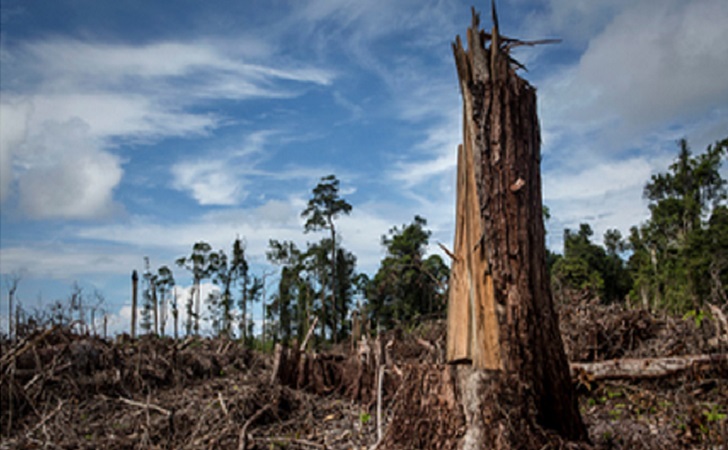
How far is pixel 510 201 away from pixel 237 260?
37.6 meters

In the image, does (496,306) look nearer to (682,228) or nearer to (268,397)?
(268,397)

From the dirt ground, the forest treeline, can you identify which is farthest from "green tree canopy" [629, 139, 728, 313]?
the dirt ground

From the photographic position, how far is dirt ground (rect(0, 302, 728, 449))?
7000 mm

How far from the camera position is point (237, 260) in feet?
135

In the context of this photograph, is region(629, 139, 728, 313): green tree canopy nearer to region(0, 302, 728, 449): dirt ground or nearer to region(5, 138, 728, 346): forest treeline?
region(5, 138, 728, 346): forest treeline

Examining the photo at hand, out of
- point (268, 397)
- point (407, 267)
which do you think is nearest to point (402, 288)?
point (407, 267)

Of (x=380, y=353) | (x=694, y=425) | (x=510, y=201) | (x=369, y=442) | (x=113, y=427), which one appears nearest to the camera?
(x=510, y=201)

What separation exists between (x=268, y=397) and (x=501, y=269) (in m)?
4.79

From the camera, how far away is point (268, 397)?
8359 millimetres

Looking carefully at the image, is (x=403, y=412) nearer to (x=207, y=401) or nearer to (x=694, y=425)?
(x=694, y=425)

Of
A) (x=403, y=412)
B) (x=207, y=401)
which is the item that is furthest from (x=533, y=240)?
(x=207, y=401)

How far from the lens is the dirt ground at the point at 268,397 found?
7000 millimetres

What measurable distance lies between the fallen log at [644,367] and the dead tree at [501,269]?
3178mm

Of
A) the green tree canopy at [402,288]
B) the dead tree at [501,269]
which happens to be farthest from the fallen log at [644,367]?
the green tree canopy at [402,288]
